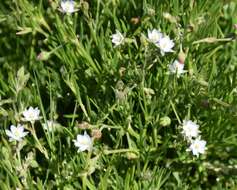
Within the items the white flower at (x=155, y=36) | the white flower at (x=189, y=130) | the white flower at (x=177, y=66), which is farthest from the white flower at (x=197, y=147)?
the white flower at (x=155, y=36)

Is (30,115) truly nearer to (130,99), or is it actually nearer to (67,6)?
(130,99)

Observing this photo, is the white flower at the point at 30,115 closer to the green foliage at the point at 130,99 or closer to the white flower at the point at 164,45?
the green foliage at the point at 130,99

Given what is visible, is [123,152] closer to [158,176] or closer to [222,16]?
[158,176]

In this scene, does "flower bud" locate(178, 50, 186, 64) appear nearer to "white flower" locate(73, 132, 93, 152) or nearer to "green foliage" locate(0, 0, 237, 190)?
"green foliage" locate(0, 0, 237, 190)

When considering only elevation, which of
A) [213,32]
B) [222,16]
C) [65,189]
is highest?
[222,16]

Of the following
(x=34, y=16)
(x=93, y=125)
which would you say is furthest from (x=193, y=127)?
(x=34, y=16)
